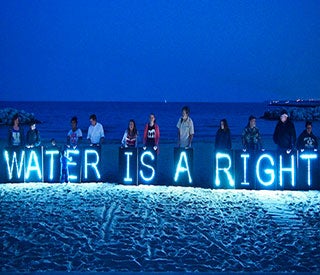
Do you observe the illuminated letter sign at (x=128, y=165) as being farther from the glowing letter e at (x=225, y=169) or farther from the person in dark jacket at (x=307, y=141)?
the person in dark jacket at (x=307, y=141)

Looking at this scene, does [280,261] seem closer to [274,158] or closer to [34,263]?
[34,263]

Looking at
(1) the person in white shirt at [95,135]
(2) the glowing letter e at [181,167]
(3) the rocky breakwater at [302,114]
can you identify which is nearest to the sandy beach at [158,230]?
(2) the glowing letter e at [181,167]

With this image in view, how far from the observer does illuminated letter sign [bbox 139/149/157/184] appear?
12547mm

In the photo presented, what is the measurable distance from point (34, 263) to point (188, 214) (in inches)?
148

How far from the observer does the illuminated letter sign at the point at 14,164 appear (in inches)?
501

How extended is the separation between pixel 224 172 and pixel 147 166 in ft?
6.87

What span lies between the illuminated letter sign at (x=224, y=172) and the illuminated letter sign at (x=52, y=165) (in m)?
4.39

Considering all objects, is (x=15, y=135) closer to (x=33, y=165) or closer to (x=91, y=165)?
(x=33, y=165)

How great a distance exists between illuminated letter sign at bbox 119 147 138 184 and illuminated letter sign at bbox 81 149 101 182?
0.65 metres

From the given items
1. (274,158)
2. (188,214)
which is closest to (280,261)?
(188,214)

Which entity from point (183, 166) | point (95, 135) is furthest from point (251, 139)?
point (95, 135)

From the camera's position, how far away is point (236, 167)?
39.4 feet

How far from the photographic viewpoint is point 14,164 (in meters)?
12.8

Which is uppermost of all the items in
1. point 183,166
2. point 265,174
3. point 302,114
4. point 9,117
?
point 302,114
